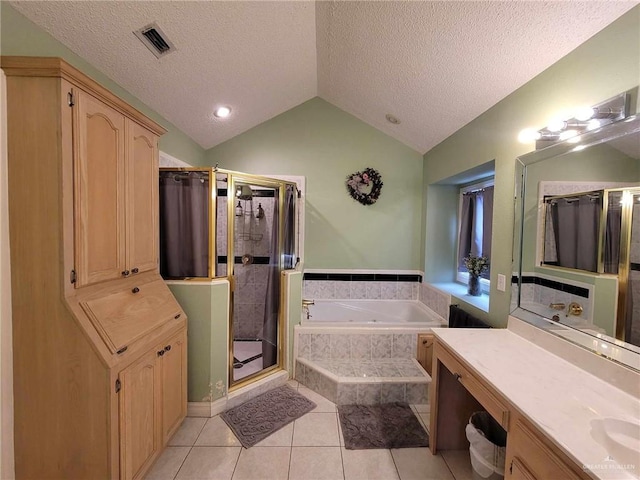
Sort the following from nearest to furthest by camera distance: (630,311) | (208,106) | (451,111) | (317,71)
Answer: (630,311)
(451,111)
(208,106)
(317,71)

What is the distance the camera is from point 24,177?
1199mm

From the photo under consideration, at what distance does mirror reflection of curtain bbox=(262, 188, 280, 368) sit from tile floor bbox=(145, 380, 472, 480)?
67 cm

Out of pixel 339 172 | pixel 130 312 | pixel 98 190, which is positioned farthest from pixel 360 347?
pixel 98 190

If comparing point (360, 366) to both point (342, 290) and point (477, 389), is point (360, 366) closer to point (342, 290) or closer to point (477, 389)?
point (342, 290)

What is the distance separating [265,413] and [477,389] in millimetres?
1597

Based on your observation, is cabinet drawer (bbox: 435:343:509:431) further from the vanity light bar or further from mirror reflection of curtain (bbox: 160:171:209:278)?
mirror reflection of curtain (bbox: 160:171:209:278)

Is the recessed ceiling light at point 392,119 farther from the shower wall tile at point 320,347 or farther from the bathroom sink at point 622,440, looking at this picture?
the bathroom sink at point 622,440

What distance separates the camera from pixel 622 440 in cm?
83

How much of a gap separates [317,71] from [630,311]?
2.93 m

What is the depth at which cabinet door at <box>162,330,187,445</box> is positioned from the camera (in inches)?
67.1

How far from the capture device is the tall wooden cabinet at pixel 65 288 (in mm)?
1187

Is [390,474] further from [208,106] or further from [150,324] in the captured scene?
[208,106]

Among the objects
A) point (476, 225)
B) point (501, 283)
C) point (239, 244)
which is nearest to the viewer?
point (501, 283)

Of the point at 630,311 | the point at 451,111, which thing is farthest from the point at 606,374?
the point at 451,111
